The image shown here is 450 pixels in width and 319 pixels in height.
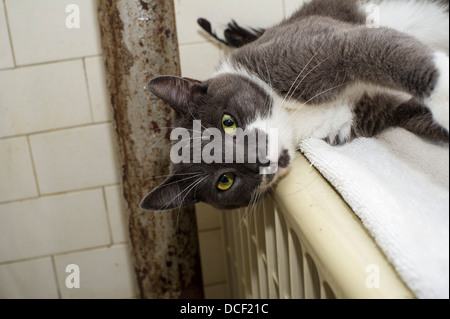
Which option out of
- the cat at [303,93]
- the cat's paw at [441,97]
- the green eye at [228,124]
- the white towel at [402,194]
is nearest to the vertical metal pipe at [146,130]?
the cat at [303,93]

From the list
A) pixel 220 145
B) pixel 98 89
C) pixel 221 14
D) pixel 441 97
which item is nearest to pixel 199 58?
pixel 221 14

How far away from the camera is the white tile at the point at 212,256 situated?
1.72 m

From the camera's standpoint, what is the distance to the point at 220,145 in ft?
3.05

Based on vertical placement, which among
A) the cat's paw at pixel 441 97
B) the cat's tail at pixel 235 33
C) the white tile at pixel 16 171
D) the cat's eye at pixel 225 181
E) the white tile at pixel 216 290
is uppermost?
the cat's tail at pixel 235 33

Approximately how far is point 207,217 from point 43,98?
2.44ft

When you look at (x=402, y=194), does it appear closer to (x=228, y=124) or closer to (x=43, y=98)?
(x=228, y=124)

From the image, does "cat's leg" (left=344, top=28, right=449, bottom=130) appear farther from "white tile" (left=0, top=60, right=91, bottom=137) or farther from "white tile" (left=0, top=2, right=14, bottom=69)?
"white tile" (left=0, top=2, right=14, bottom=69)

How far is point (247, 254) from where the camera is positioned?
1.32m

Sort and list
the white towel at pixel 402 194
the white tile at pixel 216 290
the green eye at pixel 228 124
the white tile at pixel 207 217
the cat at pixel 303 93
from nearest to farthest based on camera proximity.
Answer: the white towel at pixel 402 194 → the cat at pixel 303 93 → the green eye at pixel 228 124 → the white tile at pixel 207 217 → the white tile at pixel 216 290

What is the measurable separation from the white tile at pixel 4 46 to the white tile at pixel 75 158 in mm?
250

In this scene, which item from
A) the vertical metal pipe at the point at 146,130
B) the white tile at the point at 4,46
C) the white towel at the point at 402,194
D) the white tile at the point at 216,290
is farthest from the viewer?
the white tile at the point at 216,290

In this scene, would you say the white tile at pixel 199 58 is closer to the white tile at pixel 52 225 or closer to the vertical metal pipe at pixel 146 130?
the vertical metal pipe at pixel 146 130

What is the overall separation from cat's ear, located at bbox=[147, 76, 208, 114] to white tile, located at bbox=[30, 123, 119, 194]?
544 mm

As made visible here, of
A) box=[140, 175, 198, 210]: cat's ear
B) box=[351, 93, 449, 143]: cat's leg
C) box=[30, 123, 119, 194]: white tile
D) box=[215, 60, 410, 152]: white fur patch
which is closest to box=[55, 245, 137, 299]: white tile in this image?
box=[30, 123, 119, 194]: white tile
